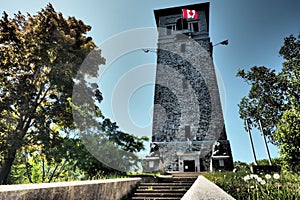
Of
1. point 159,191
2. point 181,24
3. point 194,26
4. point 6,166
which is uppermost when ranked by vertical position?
point 181,24

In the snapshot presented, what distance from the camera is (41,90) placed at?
1052 centimetres

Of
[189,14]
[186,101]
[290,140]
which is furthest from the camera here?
[189,14]

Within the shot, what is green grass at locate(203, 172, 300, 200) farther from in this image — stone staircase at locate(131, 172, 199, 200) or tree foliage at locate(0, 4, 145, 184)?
tree foliage at locate(0, 4, 145, 184)

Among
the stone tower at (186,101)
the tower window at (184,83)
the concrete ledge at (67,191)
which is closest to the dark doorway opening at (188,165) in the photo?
the stone tower at (186,101)

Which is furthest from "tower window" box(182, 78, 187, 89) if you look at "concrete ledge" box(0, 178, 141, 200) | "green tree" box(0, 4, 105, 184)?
"concrete ledge" box(0, 178, 141, 200)

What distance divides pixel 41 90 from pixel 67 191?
955cm

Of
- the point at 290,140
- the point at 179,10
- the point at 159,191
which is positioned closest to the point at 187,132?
the point at 290,140

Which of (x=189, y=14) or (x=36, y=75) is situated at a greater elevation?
(x=189, y=14)

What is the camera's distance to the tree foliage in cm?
861

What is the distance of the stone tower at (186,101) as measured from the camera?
47.0ft

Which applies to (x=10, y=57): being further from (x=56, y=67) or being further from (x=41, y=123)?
(x=41, y=123)

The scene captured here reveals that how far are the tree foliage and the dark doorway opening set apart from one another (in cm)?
645

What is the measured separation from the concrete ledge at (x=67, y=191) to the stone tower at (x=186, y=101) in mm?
8203

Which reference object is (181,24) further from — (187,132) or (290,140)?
(290,140)
